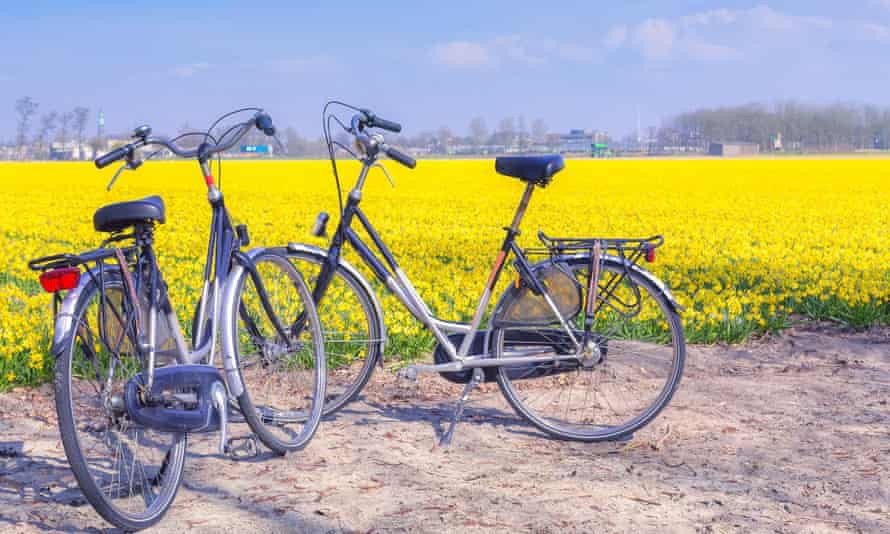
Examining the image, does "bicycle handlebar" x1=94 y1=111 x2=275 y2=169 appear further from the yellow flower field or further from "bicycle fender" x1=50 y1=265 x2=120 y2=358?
the yellow flower field

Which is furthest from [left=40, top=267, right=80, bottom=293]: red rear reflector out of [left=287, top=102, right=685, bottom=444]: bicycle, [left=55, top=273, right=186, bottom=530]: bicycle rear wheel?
[left=287, top=102, right=685, bottom=444]: bicycle

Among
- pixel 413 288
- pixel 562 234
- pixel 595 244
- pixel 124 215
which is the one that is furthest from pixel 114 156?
pixel 562 234

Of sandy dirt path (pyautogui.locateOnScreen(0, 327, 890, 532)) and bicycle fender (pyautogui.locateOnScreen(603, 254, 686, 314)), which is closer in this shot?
sandy dirt path (pyautogui.locateOnScreen(0, 327, 890, 532))

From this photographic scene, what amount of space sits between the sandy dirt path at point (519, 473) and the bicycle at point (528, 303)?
27cm

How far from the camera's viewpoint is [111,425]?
154 inches

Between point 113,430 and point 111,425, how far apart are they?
0.11ft

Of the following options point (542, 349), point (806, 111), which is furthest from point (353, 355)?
point (806, 111)

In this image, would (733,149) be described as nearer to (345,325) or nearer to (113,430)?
(345,325)

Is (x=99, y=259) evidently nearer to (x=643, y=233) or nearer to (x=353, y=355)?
(x=353, y=355)

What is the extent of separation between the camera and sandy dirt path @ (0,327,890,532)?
12.7ft

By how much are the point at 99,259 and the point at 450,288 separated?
558cm

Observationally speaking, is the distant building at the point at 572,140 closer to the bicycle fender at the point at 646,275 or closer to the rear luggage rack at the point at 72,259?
the bicycle fender at the point at 646,275

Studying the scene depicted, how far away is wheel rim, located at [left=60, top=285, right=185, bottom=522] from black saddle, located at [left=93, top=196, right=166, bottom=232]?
243mm

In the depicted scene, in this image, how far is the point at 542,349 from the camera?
5.12 metres
